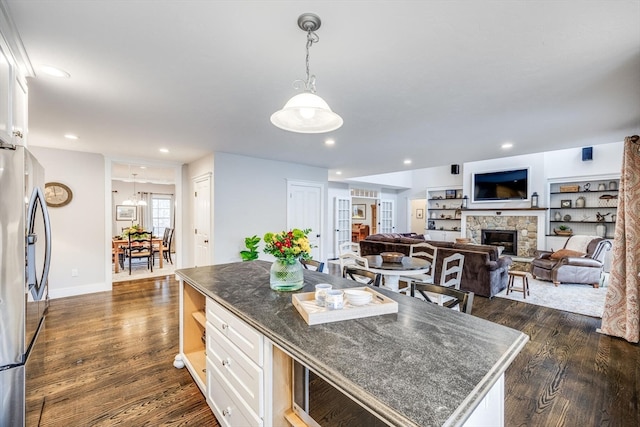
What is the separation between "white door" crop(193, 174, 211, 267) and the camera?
4.94 m

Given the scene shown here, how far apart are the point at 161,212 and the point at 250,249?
6.47 m

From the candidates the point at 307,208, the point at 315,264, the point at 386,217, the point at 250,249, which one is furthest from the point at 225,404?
the point at 386,217

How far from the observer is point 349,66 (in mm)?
2004

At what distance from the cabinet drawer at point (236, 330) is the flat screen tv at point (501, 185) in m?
8.92

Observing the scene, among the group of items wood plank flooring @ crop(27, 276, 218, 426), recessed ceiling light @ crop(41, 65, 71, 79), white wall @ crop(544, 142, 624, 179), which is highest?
white wall @ crop(544, 142, 624, 179)

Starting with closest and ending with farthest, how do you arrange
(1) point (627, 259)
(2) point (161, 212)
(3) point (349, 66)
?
(3) point (349, 66) → (1) point (627, 259) → (2) point (161, 212)

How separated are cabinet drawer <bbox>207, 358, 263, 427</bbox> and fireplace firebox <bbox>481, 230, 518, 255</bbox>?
28.3 feet

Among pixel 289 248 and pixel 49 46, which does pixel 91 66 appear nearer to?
pixel 49 46

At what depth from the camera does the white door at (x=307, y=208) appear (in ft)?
18.9

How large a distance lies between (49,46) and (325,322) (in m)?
2.39

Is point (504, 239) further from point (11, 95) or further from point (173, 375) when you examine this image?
point (11, 95)

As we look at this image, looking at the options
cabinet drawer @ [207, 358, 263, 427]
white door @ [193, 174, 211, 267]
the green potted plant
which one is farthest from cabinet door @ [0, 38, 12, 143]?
the green potted plant

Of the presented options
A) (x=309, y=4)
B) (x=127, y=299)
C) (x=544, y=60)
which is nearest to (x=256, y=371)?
(x=309, y=4)

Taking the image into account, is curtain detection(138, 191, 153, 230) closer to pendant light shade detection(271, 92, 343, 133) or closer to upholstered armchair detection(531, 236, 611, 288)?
pendant light shade detection(271, 92, 343, 133)
